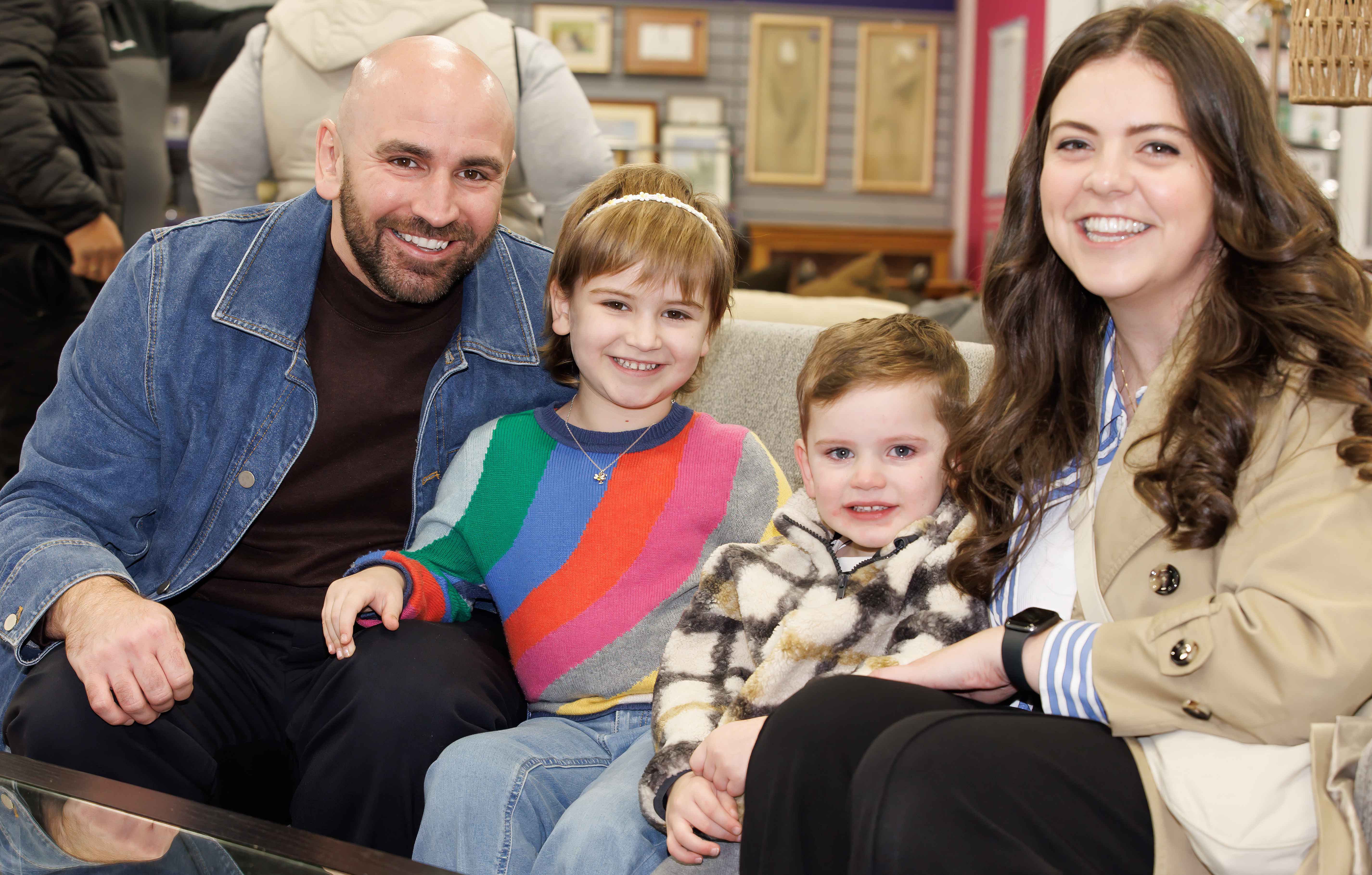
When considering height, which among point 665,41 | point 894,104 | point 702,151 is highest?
point 665,41

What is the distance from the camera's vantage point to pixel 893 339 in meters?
1.41

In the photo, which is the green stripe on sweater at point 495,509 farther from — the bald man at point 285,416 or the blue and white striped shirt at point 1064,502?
the blue and white striped shirt at point 1064,502

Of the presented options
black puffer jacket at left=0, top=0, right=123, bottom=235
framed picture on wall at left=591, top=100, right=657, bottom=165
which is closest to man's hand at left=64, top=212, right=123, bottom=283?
black puffer jacket at left=0, top=0, right=123, bottom=235

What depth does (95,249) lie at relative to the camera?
297 centimetres

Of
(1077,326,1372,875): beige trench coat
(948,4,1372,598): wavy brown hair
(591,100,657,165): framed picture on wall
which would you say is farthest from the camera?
Answer: (591,100,657,165): framed picture on wall

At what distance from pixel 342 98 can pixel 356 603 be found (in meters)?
1.29

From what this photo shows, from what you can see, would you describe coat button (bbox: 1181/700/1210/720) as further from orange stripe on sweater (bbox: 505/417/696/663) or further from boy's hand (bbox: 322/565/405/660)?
boy's hand (bbox: 322/565/405/660)

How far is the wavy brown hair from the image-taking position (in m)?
1.04

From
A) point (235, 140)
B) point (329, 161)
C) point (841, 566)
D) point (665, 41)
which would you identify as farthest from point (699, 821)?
point (665, 41)

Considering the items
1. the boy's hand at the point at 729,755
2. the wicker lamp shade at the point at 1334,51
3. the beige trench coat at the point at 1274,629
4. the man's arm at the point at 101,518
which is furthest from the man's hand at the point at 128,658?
the wicker lamp shade at the point at 1334,51

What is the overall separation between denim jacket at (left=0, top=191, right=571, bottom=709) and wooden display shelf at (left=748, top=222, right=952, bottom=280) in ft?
20.2

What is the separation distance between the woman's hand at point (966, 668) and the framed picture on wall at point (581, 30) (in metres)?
7.17

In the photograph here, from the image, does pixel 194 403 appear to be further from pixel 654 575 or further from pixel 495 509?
pixel 654 575

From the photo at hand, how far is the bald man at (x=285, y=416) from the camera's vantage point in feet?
4.92
